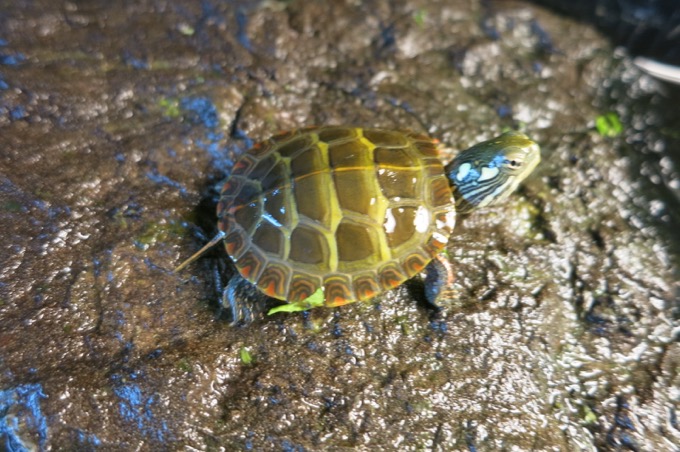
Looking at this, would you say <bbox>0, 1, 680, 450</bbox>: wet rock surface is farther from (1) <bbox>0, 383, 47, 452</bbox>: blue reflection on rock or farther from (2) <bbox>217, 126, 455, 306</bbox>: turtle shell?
(2) <bbox>217, 126, 455, 306</bbox>: turtle shell

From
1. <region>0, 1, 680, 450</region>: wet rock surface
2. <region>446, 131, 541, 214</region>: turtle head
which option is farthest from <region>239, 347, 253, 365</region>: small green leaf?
<region>446, 131, 541, 214</region>: turtle head

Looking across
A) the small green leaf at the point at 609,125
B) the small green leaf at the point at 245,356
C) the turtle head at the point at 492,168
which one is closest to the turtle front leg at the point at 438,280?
the turtle head at the point at 492,168

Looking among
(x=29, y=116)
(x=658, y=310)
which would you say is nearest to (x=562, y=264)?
(x=658, y=310)

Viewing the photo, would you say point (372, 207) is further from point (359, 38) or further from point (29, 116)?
point (29, 116)

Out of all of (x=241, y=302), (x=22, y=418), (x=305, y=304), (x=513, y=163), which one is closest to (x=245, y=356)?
(x=241, y=302)

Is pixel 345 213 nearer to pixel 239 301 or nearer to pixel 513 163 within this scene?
pixel 239 301

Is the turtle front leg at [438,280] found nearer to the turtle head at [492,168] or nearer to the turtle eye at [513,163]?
the turtle head at [492,168]
